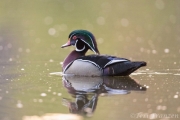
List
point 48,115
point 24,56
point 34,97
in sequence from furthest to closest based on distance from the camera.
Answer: point 24,56 < point 34,97 < point 48,115

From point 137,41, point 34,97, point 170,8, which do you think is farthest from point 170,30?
point 34,97

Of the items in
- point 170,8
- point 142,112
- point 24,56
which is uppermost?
point 170,8

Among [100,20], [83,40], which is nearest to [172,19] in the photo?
[100,20]

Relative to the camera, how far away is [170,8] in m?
22.0

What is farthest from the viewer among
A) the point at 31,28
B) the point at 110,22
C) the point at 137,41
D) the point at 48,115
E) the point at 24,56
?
the point at 110,22

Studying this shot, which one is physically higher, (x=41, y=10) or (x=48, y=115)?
(x=41, y=10)

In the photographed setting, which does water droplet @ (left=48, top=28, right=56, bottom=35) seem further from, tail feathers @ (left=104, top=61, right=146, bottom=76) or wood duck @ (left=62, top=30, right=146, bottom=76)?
tail feathers @ (left=104, top=61, right=146, bottom=76)

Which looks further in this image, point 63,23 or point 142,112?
point 63,23

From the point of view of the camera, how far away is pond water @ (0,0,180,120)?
23.8 ft

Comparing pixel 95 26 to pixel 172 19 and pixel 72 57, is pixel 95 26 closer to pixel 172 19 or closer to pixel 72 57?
pixel 172 19

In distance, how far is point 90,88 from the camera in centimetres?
867

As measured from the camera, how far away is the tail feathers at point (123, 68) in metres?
9.48

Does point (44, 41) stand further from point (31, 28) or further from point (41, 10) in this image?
point (41, 10)

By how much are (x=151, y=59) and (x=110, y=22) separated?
7599 mm
